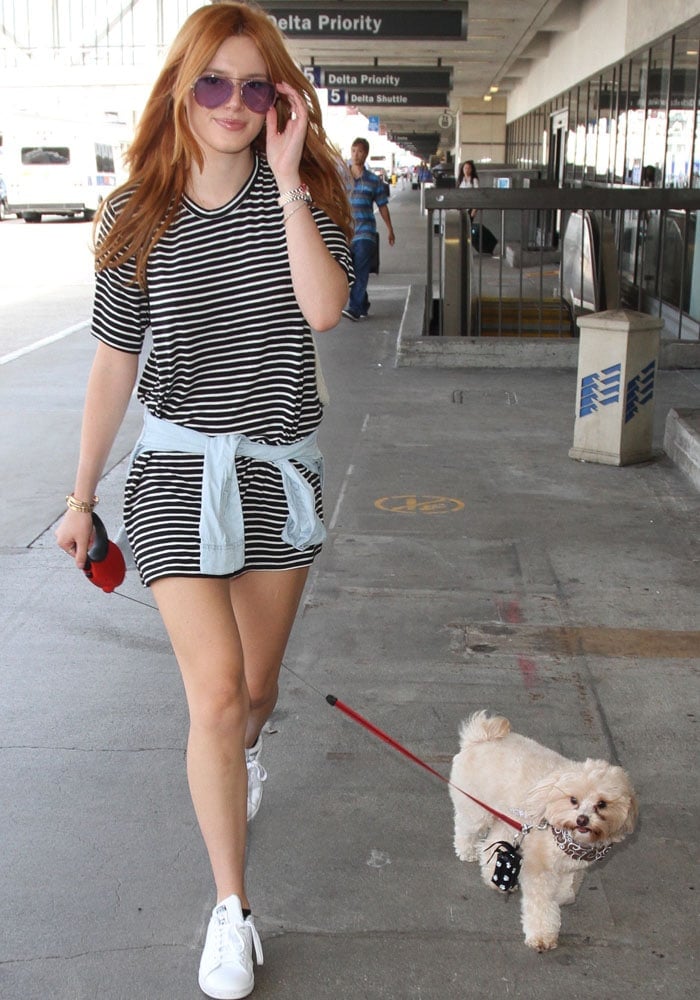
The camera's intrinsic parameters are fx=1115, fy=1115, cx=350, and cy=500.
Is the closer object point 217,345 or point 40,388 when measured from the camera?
point 217,345

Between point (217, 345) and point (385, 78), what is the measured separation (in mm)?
21798

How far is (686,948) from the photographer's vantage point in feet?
9.03

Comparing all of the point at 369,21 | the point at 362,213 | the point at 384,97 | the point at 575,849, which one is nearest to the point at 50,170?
the point at 384,97

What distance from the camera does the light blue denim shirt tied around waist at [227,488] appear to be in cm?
253

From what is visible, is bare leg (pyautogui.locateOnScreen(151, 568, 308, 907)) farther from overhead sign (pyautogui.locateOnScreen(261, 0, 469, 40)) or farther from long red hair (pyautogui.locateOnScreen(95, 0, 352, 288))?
overhead sign (pyautogui.locateOnScreen(261, 0, 469, 40))

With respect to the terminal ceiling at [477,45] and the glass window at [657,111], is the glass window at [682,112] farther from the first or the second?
the terminal ceiling at [477,45]

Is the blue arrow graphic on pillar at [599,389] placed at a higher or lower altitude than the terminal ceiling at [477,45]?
lower

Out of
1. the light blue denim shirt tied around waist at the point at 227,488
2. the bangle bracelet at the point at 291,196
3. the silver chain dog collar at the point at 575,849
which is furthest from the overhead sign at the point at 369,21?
the silver chain dog collar at the point at 575,849

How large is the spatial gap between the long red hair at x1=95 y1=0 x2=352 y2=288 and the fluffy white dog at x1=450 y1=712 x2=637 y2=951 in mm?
1501

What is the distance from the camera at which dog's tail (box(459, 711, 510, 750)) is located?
2.99 meters

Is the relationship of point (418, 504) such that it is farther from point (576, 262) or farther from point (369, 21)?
point (369, 21)

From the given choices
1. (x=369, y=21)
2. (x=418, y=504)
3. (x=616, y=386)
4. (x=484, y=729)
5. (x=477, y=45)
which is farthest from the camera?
(x=477, y=45)

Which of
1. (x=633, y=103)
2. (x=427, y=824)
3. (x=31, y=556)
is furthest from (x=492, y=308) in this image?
(x=427, y=824)

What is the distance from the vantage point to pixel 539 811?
262cm
